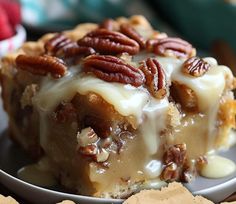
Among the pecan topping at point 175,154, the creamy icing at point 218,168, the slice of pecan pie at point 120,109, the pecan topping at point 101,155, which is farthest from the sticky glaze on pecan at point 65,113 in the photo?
the creamy icing at point 218,168

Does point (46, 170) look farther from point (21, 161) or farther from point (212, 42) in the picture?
point (212, 42)

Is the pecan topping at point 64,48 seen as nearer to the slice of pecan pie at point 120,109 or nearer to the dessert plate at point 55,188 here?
the slice of pecan pie at point 120,109

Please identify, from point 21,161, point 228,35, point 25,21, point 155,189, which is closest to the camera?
point 155,189

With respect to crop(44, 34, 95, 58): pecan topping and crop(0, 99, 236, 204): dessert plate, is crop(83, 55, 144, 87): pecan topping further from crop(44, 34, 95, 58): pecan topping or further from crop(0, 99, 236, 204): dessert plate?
crop(0, 99, 236, 204): dessert plate

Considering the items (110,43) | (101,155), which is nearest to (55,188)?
(101,155)

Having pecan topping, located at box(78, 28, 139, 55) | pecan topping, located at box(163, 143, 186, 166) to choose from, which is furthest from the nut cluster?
→ pecan topping, located at box(78, 28, 139, 55)

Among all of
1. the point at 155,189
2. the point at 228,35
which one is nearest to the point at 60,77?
the point at 155,189

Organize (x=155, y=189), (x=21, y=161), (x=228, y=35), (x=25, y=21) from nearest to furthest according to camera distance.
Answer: (x=155, y=189), (x=21, y=161), (x=228, y=35), (x=25, y=21)
